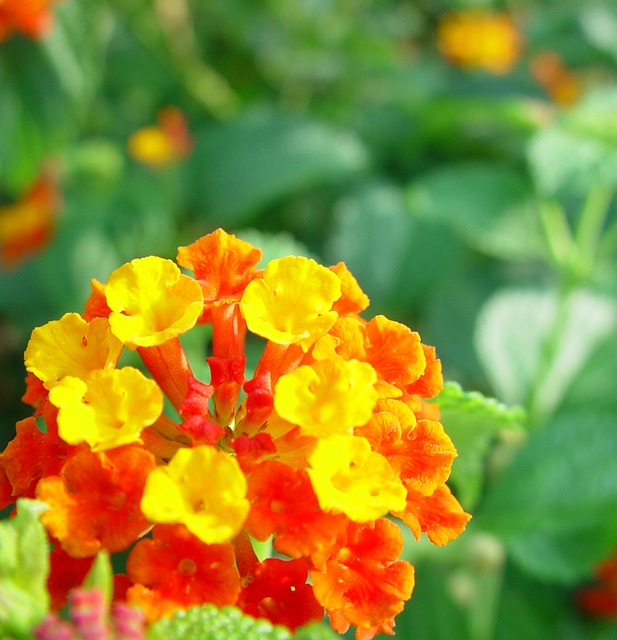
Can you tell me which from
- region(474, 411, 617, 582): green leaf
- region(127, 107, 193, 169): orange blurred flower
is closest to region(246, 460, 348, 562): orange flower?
region(474, 411, 617, 582): green leaf

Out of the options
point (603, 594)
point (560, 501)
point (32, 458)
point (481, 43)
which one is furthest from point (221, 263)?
point (481, 43)

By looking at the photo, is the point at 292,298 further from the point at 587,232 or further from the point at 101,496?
the point at 587,232

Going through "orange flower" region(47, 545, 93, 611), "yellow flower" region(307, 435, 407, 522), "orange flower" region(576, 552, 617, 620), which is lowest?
"orange flower" region(576, 552, 617, 620)

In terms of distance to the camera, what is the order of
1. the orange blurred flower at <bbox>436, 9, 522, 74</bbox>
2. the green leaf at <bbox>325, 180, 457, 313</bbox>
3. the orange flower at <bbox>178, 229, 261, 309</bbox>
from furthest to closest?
1. the orange blurred flower at <bbox>436, 9, 522, 74</bbox>
2. the green leaf at <bbox>325, 180, 457, 313</bbox>
3. the orange flower at <bbox>178, 229, 261, 309</bbox>

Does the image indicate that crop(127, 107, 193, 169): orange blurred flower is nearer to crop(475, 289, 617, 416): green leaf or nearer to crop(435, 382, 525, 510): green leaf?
crop(475, 289, 617, 416): green leaf

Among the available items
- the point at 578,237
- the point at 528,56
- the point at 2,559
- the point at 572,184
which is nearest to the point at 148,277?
the point at 2,559

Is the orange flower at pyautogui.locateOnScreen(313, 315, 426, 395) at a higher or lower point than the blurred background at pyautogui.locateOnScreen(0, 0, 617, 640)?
higher
